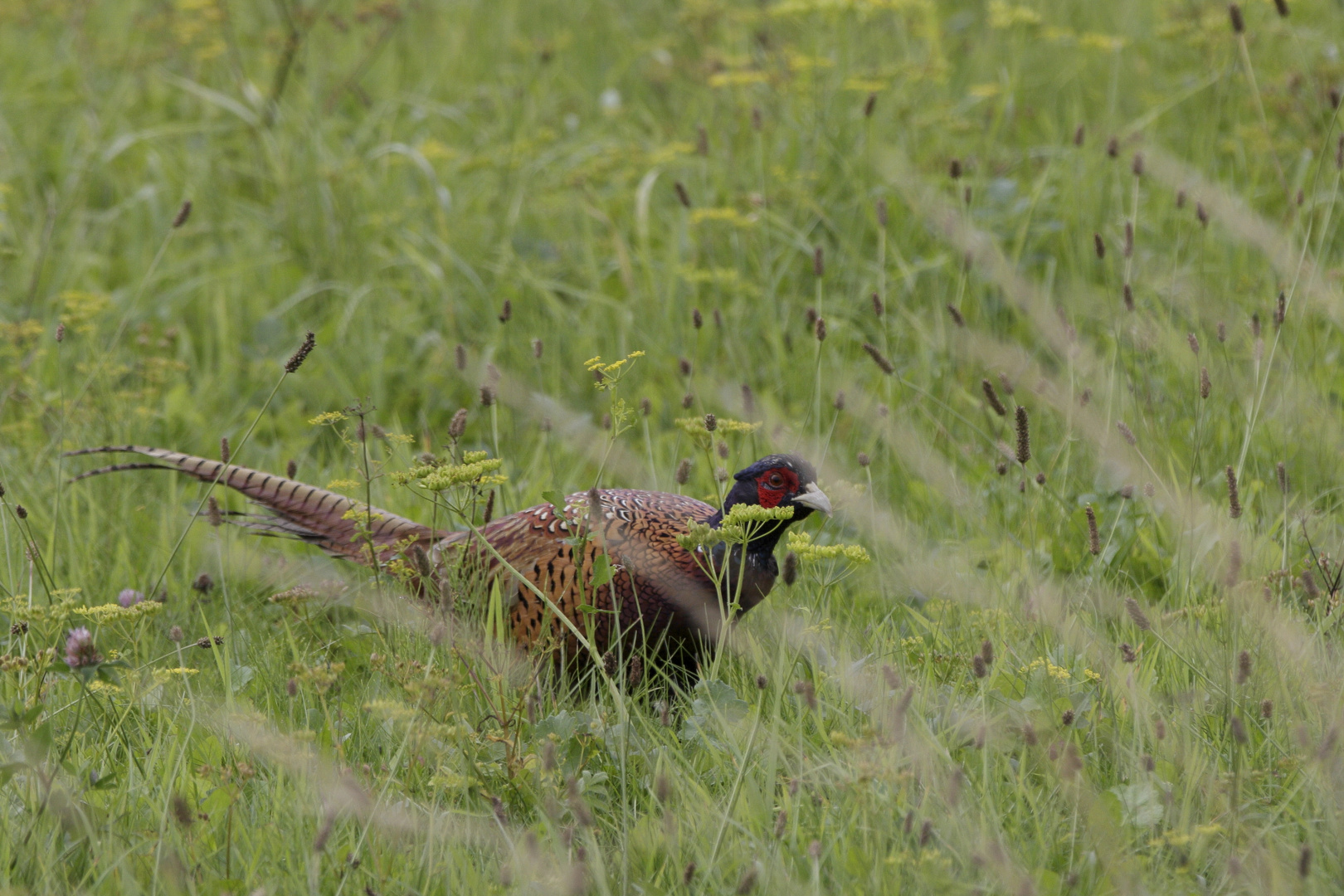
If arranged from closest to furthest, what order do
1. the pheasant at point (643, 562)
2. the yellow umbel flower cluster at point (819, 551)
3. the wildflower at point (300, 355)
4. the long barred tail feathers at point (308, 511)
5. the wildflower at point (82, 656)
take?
the yellow umbel flower cluster at point (819, 551) < the wildflower at point (300, 355) < the wildflower at point (82, 656) < the pheasant at point (643, 562) < the long barred tail feathers at point (308, 511)

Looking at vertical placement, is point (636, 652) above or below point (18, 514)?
below

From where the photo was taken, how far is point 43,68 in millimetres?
7195

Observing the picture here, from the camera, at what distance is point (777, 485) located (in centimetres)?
327

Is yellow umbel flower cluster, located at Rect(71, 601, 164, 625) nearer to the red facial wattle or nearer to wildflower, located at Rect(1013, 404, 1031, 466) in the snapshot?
the red facial wattle

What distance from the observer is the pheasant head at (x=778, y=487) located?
3229mm

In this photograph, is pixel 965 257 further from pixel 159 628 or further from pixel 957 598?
pixel 159 628

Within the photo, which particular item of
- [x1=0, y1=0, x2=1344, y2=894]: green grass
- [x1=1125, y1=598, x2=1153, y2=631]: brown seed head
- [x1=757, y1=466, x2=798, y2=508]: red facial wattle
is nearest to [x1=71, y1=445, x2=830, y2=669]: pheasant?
[x1=757, y1=466, x2=798, y2=508]: red facial wattle

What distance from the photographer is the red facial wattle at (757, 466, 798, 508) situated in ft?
10.7

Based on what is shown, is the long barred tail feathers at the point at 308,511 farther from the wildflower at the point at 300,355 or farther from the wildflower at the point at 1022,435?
the wildflower at the point at 1022,435

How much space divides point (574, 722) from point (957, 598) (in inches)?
41.6

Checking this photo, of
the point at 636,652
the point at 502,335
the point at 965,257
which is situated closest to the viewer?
the point at 636,652

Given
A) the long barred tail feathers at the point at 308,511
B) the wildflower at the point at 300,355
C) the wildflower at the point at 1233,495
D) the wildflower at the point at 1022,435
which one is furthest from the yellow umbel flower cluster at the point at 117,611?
the wildflower at the point at 1233,495

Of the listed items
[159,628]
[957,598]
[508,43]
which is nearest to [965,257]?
[957,598]

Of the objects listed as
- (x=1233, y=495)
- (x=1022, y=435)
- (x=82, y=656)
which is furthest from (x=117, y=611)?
(x=1233, y=495)
